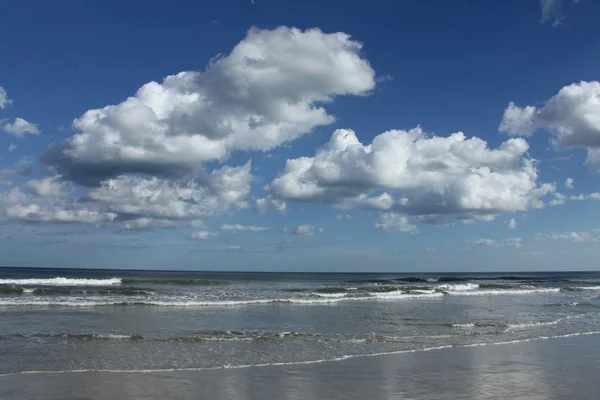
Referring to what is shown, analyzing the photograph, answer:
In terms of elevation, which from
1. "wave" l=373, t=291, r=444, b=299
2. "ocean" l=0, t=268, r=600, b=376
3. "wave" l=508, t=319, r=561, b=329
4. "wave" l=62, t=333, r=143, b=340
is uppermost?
"wave" l=62, t=333, r=143, b=340

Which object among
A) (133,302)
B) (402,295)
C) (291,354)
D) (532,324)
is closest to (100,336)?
(291,354)

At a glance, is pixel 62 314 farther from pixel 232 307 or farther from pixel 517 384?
pixel 517 384

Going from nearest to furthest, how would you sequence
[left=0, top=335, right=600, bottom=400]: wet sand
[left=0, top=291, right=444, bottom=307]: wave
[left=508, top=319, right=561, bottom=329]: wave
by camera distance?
[left=0, top=335, right=600, bottom=400]: wet sand
[left=508, top=319, right=561, bottom=329]: wave
[left=0, top=291, right=444, bottom=307]: wave

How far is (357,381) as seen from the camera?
10.0 m

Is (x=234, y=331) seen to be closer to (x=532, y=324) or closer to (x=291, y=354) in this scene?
(x=291, y=354)

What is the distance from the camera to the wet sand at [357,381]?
8938mm

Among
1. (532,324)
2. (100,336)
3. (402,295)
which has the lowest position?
(402,295)

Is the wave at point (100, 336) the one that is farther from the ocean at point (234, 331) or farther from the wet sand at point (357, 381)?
the wet sand at point (357, 381)

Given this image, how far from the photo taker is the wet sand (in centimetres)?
894

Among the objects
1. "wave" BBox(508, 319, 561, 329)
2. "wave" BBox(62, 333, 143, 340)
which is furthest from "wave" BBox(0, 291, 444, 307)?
"wave" BBox(508, 319, 561, 329)

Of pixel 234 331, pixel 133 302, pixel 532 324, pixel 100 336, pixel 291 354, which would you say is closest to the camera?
pixel 291 354

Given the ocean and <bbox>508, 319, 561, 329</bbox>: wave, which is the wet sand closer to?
the ocean

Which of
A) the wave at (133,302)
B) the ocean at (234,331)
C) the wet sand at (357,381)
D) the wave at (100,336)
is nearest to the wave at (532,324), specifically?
the ocean at (234,331)

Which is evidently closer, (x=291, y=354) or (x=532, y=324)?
(x=291, y=354)
